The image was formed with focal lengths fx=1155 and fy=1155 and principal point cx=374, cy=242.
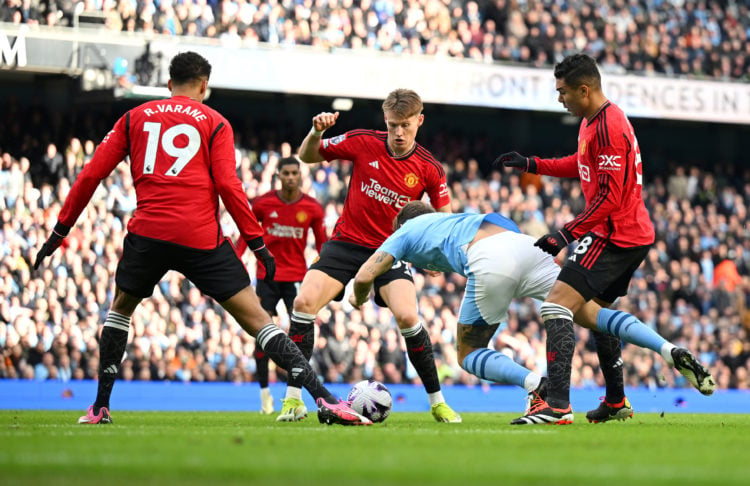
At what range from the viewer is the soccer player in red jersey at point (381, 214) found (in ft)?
28.9

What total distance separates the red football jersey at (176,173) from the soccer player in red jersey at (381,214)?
1.53m

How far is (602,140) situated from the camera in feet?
24.7

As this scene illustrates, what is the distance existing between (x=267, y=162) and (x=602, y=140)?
14762mm

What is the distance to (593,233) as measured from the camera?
7.62 metres

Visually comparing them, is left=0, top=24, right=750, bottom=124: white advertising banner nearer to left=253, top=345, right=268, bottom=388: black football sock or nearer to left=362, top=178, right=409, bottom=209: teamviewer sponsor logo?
left=253, top=345, right=268, bottom=388: black football sock

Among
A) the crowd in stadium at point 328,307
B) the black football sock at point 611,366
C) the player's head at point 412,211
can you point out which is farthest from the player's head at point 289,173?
the crowd in stadium at point 328,307

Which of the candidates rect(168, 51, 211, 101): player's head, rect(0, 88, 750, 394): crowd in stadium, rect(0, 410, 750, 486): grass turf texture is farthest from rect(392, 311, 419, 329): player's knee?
rect(0, 88, 750, 394): crowd in stadium

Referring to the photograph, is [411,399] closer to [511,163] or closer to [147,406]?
[147,406]

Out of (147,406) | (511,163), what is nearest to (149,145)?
(511,163)

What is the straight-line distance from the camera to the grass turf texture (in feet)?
13.6

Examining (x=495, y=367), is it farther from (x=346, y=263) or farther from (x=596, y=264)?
(x=346, y=263)

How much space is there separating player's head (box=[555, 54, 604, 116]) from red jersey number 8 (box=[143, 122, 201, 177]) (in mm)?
2430

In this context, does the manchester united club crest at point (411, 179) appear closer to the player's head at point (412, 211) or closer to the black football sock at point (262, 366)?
the player's head at point (412, 211)

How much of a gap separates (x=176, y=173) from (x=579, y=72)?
2.73 meters
